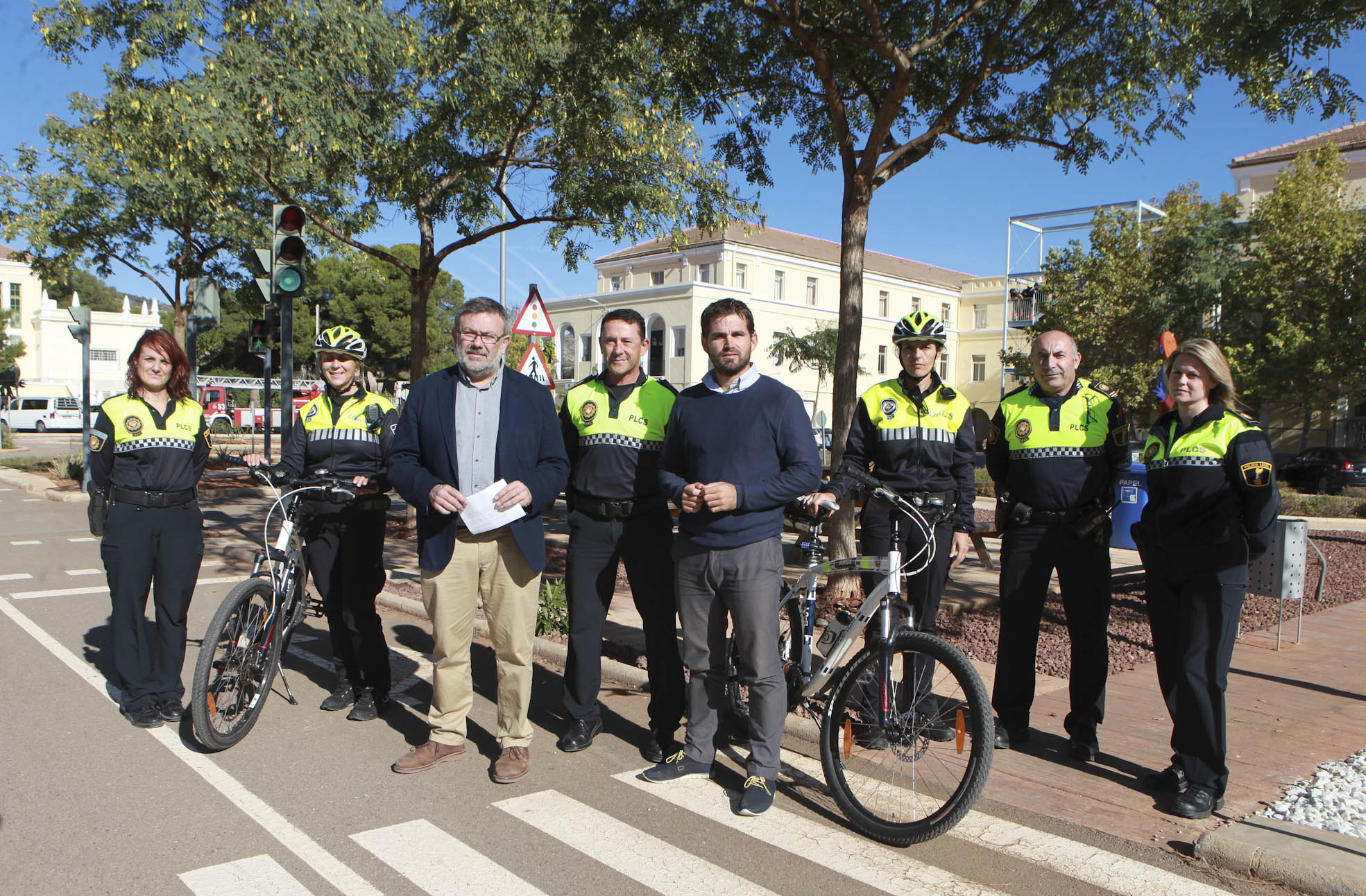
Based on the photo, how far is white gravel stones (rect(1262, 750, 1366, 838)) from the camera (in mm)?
3926

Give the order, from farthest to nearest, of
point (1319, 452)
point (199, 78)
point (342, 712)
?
1. point (1319, 452)
2. point (199, 78)
3. point (342, 712)

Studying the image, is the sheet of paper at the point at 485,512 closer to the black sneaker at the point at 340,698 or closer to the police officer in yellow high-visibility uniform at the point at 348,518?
the police officer in yellow high-visibility uniform at the point at 348,518

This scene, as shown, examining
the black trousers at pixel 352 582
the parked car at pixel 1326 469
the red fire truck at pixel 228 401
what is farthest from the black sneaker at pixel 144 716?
the red fire truck at pixel 228 401

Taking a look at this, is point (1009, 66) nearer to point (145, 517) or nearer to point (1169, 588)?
point (1169, 588)

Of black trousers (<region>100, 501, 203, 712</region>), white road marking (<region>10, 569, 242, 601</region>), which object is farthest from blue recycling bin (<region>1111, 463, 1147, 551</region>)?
white road marking (<region>10, 569, 242, 601</region>)

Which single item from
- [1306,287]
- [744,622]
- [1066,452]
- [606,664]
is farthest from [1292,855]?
[1306,287]

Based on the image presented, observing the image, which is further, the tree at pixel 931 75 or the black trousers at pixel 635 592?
the tree at pixel 931 75

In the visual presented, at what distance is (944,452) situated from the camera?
487 centimetres

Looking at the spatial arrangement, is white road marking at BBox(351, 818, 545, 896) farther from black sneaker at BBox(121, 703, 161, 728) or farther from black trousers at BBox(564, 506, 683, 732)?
black sneaker at BBox(121, 703, 161, 728)

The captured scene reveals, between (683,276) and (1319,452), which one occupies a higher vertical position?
(683,276)

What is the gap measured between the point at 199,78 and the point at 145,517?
8036 millimetres

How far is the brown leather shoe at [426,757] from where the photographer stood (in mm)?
4508

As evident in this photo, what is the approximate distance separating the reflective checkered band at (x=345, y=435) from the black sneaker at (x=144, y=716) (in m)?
1.63

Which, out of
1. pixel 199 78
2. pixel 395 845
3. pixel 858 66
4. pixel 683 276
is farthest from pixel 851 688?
pixel 683 276
